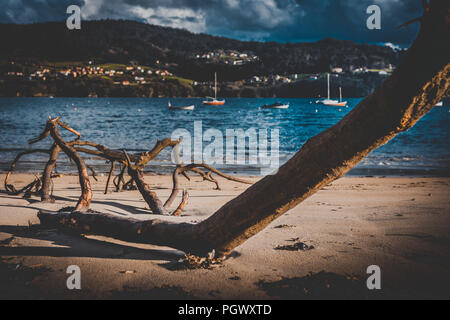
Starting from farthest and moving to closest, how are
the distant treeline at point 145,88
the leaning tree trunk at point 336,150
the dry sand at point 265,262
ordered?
the distant treeline at point 145,88
the dry sand at point 265,262
the leaning tree trunk at point 336,150

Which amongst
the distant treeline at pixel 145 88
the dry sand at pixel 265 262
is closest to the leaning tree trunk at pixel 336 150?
the dry sand at pixel 265 262

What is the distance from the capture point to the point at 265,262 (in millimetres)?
4348

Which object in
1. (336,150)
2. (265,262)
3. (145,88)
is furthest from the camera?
(145,88)

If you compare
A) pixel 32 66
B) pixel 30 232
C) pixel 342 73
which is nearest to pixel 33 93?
pixel 32 66

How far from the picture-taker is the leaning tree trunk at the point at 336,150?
239 cm

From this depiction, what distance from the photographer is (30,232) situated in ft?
17.3

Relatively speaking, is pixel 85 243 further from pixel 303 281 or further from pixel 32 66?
pixel 32 66

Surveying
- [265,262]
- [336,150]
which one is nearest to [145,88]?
[265,262]

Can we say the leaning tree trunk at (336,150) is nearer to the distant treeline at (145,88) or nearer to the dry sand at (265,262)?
the dry sand at (265,262)

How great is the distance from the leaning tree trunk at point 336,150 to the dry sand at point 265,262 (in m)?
0.37

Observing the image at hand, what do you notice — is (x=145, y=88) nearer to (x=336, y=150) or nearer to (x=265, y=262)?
(x=265, y=262)

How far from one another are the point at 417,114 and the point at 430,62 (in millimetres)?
385

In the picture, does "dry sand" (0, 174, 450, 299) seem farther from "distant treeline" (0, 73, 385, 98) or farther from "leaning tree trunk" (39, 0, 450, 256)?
"distant treeline" (0, 73, 385, 98)

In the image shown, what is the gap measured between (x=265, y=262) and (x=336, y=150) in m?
1.96
